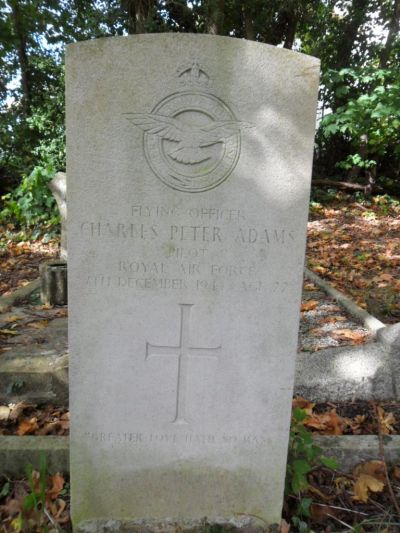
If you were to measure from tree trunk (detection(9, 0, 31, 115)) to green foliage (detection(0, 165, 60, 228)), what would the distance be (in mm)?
3457

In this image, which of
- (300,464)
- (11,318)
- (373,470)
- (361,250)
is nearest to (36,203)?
(11,318)

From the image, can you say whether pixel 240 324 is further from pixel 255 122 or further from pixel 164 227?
pixel 255 122

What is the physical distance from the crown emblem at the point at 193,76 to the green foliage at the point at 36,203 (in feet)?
24.6

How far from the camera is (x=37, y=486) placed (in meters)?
2.20

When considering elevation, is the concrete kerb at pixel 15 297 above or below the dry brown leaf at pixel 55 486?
above

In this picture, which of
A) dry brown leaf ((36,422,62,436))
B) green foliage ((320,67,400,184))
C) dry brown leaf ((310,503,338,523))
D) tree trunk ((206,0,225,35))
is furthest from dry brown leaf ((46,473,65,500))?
tree trunk ((206,0,225,35))

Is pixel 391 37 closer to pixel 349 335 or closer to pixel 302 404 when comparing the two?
pixel 349 335

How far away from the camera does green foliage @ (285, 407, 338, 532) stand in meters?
2.09

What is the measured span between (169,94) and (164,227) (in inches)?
20.6

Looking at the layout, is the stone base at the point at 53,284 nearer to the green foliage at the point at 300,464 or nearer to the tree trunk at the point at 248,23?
the green foliage at the point at 300,464

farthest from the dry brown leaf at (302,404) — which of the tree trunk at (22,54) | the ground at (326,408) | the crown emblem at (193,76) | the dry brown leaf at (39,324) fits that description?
the tree trunk at (22,54)

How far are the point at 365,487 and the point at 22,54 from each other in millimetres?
13548

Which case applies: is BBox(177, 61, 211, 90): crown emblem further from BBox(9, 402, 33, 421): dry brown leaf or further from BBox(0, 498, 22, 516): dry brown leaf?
BBox(9, 402, 33, 421): dry brown leaf

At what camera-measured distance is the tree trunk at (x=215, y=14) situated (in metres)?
8.88
